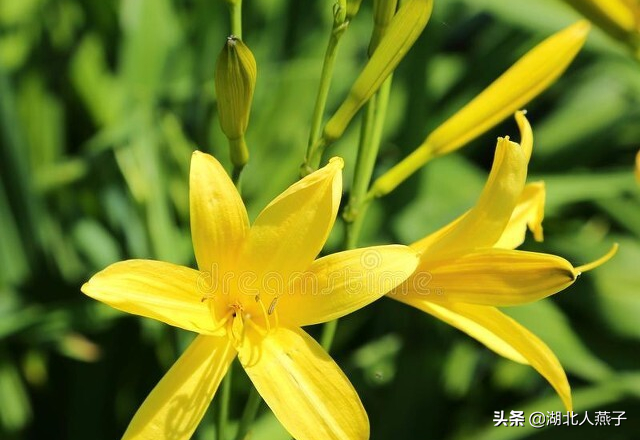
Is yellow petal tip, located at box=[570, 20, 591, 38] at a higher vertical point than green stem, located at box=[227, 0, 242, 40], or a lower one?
higher

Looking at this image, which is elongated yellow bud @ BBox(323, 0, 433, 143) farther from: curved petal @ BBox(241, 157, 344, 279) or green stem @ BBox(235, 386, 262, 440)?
green stem @ BBox(235, 386, 262, 440)

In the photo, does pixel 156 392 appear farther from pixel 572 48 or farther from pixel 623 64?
pixel 623 64

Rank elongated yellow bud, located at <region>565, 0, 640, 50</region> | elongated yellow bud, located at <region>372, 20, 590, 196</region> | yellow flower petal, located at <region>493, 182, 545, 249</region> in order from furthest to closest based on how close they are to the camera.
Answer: yellow flower petal, located at <region>493, 182, 545, 249</region> < elongated yellow bud, located at <region>372, 20, 590, 196</region> < elongated yellow bud, located at <region>565, 0, 640, 50</region>

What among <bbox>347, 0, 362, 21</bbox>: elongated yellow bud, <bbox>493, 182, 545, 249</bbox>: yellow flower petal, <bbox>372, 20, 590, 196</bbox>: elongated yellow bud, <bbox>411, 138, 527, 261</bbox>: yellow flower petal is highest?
<bbox>347, 0, 362, 21</bbox>: elongated yellow bud

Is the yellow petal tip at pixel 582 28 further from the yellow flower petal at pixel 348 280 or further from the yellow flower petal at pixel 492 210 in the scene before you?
the yellow flower petal at pixel 348 280

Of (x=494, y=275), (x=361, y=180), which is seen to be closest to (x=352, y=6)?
(x=361, y=180)

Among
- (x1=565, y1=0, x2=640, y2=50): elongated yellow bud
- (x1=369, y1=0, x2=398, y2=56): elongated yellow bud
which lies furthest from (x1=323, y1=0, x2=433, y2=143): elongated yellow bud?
(x1=565, y1=0, x2=640, y2=50): elongated yellow bud
